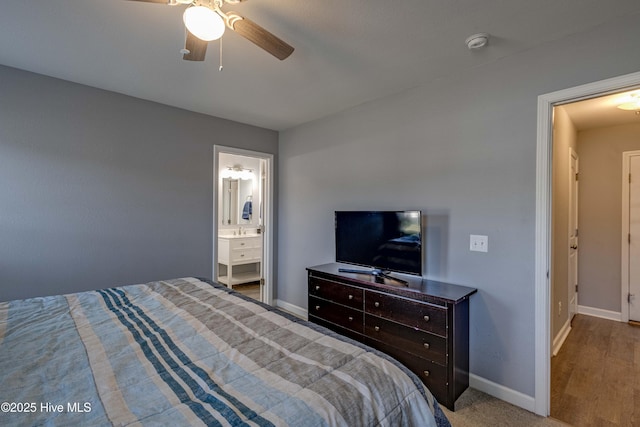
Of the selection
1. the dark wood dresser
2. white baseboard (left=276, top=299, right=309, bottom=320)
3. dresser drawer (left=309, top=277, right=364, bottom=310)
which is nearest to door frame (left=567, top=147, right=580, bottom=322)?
the dark wood dresser

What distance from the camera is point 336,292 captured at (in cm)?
282

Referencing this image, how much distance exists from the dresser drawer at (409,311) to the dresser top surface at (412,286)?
69mm

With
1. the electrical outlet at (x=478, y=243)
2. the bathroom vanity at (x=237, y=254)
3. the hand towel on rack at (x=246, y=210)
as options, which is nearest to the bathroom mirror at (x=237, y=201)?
the hand towel on rack at (x=246, y=210)

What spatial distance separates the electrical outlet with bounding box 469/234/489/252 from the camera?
7.60 ft

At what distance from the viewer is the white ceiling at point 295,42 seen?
172 centimetres

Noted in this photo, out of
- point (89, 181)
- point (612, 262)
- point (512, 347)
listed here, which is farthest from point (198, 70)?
point (612, 262)

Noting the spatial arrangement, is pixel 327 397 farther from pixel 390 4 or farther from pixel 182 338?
pixel 390 4

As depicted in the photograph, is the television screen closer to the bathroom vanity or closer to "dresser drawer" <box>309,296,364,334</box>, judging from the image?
"dresser drawer" <box>309,296,364,334</box>

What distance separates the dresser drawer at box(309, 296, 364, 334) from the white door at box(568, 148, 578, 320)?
2769 mm

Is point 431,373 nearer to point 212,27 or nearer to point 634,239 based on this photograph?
point 212,27

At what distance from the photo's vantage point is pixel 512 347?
2.18 metres

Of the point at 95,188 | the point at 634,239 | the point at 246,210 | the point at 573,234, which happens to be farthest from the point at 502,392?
the point at 246,210

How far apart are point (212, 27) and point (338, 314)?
242 cm

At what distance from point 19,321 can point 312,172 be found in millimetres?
2919
